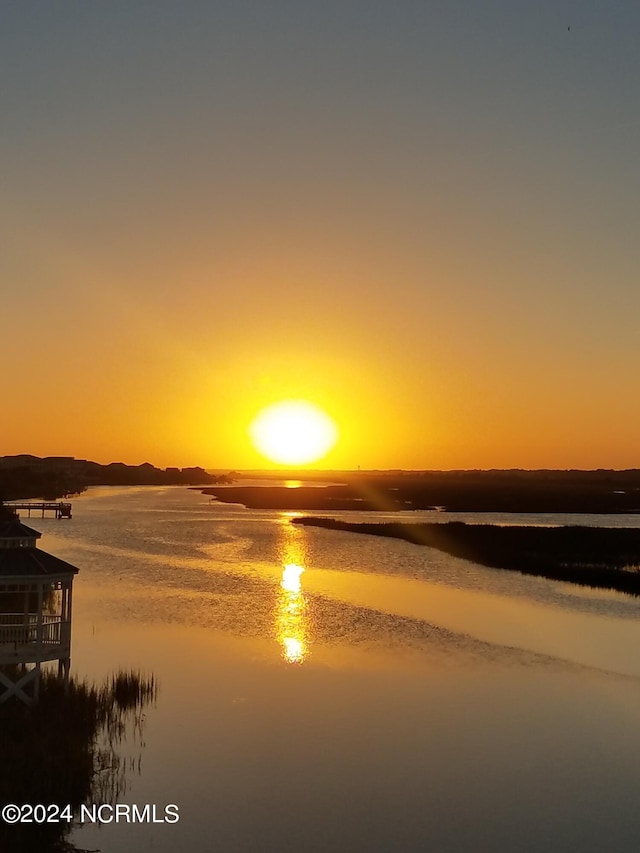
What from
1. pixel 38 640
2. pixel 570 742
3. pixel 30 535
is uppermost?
pixel 30 535

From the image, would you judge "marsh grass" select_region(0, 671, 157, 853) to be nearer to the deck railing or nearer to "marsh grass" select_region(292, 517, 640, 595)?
the deck railing

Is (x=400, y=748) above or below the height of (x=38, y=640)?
below

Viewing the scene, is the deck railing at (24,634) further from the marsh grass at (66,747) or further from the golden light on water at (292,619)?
the golden light on water at (292,619)

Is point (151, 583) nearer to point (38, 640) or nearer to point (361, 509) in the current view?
point (38, 640)

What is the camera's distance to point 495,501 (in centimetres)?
15088

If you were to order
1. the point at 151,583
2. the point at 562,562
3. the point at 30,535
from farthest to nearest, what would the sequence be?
the point at 562,562 < the point at 151,583 < the point at 30,535

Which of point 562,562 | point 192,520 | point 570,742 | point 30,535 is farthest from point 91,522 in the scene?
point 570,742

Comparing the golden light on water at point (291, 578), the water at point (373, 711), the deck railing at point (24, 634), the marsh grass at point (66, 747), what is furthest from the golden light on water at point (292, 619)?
the deck railing at point (24, 634)

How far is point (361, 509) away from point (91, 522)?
2121 inches

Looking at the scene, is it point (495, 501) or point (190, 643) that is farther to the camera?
point (495, 501)

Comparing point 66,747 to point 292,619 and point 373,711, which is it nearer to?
point 373,711

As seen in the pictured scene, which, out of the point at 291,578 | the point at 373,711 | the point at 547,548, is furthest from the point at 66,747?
the point at 547,548

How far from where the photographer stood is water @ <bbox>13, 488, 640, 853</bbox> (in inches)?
642

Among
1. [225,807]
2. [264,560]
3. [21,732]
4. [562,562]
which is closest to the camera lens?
[225,807]
